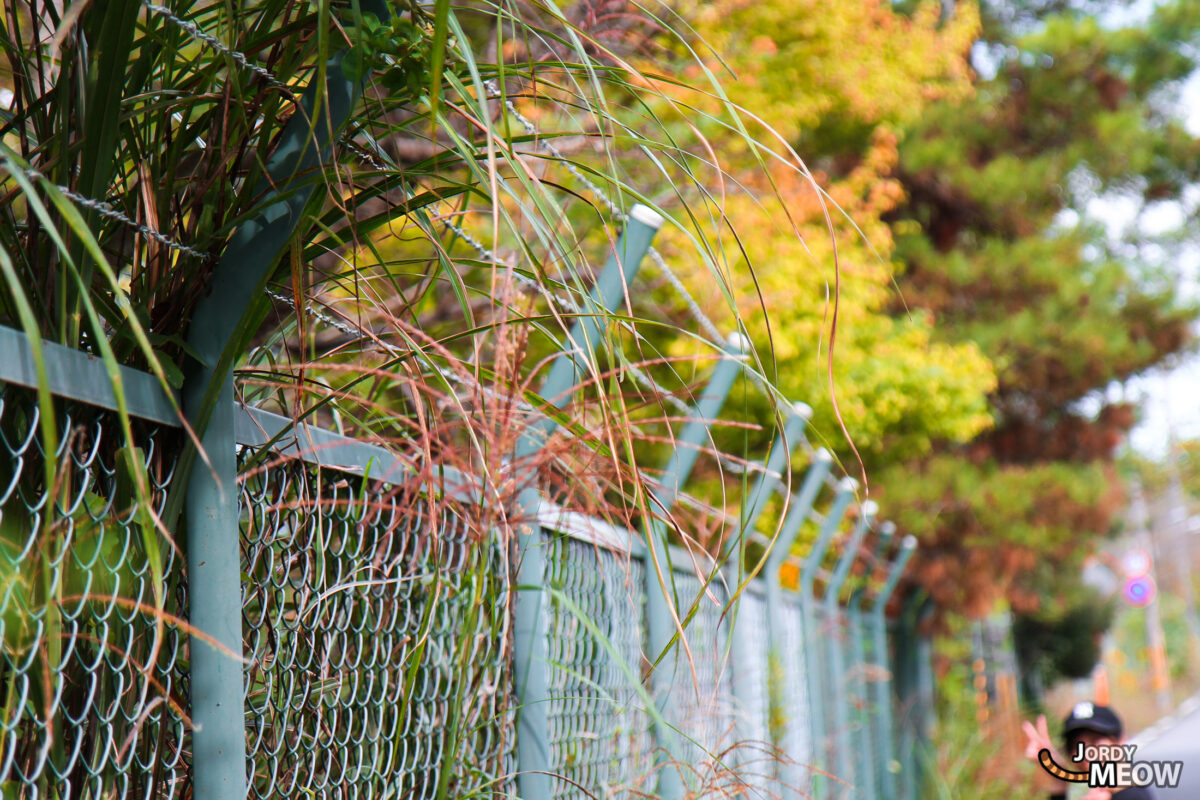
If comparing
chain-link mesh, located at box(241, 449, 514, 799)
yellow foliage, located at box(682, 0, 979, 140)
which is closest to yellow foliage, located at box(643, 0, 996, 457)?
yellow foliage, located at box(682, 0, 979, 140)

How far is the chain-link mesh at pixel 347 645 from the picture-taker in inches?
55.2

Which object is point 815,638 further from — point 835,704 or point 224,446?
point 224,446

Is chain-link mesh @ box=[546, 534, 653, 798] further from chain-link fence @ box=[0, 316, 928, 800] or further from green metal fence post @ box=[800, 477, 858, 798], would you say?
green metal fence post @ box=[800, 477, 858, 798]

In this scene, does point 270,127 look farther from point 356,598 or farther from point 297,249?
point 356,598

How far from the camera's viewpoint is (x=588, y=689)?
2623mm

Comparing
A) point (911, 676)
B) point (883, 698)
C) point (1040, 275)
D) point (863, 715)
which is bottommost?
point (863, 715)

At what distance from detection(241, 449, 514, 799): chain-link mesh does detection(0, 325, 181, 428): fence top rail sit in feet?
0.52

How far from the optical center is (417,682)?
5.94 feet

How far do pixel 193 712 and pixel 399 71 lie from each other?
2.50 ft

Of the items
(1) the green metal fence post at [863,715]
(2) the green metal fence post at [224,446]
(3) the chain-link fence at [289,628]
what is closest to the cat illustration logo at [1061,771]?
(1) the green metal fence post at [863,715]

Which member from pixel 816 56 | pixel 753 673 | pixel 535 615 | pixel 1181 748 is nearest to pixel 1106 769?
pixel 753 673

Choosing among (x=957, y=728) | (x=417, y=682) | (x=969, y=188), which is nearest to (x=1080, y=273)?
(x=969, y=188)

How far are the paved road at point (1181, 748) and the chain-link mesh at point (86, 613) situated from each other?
5339 millimetres

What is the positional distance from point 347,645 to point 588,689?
1141 millimetres
